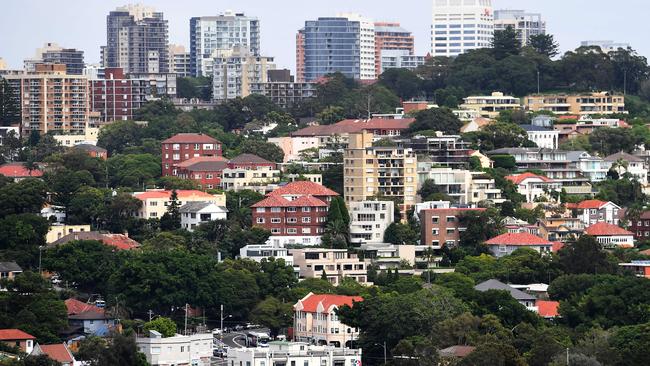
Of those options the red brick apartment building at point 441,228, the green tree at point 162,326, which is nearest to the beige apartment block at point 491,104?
the red brick apartment building at point 441,228

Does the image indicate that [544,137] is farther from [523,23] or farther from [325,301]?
[523,23]

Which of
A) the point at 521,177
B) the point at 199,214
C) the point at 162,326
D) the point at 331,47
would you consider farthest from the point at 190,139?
the point at 331,47

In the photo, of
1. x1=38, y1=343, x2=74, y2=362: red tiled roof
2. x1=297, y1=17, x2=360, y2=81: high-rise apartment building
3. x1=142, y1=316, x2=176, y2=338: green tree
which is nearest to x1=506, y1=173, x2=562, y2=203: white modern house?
x1=142, y1=316, x2=176, y2=338: green tree

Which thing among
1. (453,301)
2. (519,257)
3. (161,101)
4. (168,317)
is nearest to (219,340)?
(168,317)

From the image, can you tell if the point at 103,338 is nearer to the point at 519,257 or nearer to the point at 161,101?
the point at 519,257

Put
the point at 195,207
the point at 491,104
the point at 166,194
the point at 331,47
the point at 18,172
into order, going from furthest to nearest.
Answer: the point at 331,47 < the point at 491,104 < the point at 18,172 < the point at 166,194 < the point at 195,207
